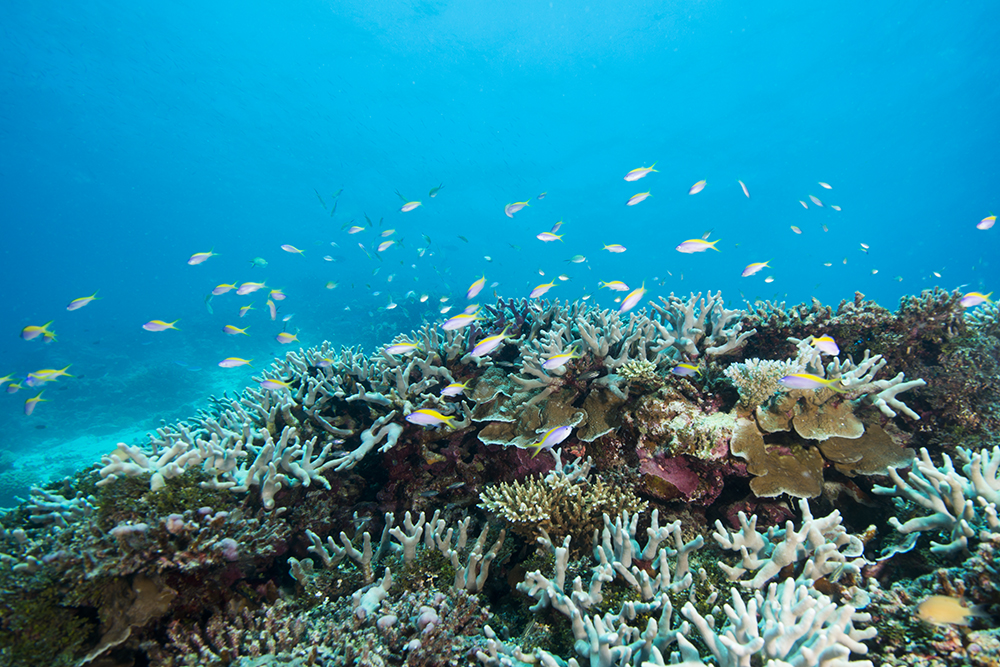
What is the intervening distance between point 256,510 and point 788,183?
3418 inches

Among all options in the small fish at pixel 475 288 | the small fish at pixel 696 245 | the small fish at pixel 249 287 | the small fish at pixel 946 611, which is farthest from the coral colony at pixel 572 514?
the small fish at pixel 249 287

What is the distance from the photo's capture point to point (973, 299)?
14.7 feet

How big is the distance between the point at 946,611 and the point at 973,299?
469cm

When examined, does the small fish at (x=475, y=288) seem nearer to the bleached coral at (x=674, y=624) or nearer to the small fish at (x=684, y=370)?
the small fish at (x=684, y=370)

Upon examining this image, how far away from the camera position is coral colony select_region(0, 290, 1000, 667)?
2203 millimetres

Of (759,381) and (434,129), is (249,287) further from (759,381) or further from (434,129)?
(434,129)

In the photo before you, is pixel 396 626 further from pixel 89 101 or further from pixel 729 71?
pixel 89 101

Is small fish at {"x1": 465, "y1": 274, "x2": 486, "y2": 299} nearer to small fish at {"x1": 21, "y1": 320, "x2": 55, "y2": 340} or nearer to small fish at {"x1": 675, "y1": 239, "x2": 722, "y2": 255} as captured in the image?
small fish at {"x1": 675, "y1": 239, "x2": 722, "y2": 255}

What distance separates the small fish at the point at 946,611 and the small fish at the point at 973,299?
427 cm

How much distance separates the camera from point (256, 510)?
3.36 meters

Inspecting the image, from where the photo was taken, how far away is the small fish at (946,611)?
1904 millimetres

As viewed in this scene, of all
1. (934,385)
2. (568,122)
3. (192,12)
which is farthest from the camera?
(568,122)

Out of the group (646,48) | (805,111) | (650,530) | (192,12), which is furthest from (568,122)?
(650,530)

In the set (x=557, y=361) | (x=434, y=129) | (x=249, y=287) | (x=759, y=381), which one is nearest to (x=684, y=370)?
(x=759, y=381)
